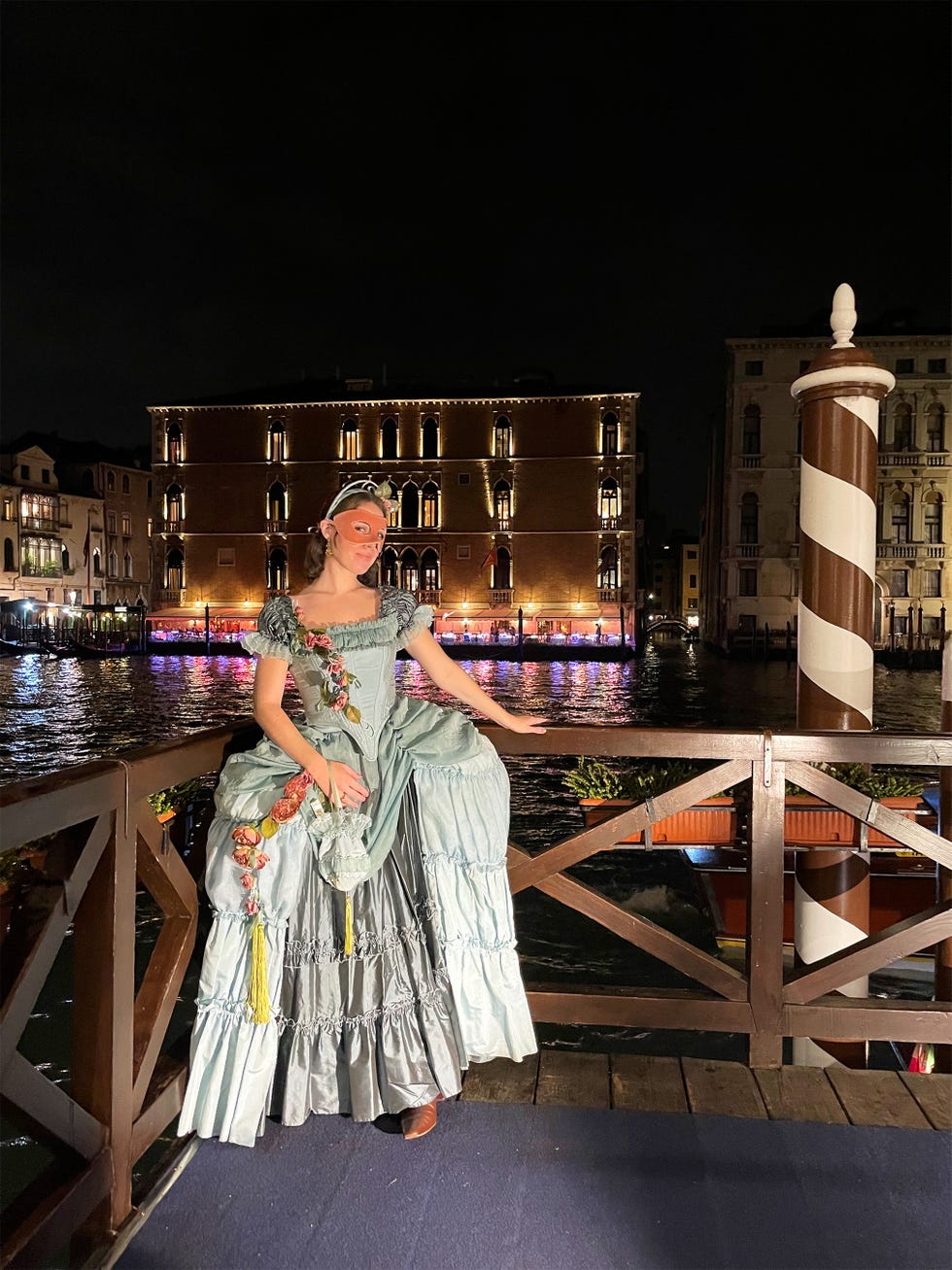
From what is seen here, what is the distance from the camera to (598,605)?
42719 millimetres

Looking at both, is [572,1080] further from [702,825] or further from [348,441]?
[348,441]

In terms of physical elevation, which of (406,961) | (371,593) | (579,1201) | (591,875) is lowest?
(591,875)

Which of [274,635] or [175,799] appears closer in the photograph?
[274,635]

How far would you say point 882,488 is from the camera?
4141 centimetres

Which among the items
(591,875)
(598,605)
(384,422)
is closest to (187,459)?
(384,422)

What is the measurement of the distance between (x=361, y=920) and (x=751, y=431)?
42289 mm

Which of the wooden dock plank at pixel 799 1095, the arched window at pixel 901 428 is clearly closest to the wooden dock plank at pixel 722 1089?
the wooden dock plank at pixel 799 1095

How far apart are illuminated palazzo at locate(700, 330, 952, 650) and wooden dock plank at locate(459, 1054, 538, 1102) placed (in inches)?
1552

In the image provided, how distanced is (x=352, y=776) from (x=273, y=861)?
0.32 metres

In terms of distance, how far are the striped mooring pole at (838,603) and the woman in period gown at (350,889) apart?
1.35 m

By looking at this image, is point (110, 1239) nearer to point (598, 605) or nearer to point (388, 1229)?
point (388, 1229)

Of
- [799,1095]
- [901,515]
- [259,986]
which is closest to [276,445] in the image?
[901,515]

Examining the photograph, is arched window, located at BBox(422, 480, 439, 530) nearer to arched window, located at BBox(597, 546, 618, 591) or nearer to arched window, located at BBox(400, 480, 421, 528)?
Answer: arched window, located at BBox(400, 480, 421, 528)

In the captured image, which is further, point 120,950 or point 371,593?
point 371,593
